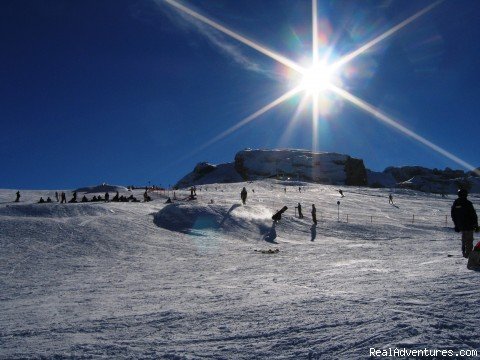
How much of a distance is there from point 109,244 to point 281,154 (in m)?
153

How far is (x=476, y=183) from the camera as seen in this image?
550 ft

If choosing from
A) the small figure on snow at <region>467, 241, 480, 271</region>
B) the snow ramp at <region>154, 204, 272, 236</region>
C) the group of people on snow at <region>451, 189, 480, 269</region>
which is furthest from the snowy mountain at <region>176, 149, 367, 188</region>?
the small figure on snow at <region>467, 241, 480, 271</region>

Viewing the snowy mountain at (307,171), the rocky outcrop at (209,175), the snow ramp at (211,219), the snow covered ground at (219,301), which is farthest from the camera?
the rocky outcrop at (209,175)

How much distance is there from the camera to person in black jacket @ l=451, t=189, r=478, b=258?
10477 mm

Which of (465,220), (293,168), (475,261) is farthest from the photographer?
(293,168)

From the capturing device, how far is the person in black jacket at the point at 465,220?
10.5 metres

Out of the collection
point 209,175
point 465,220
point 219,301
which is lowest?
point 219,301

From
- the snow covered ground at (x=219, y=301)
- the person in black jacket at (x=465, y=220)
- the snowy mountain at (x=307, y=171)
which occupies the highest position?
the snowy mountain at (x=307, y=171)

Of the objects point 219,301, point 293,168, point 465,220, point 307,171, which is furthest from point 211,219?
point 293,168

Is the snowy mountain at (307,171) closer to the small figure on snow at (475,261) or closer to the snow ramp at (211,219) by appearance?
the snow ramp at (211,219)

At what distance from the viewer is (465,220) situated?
10.5 metres

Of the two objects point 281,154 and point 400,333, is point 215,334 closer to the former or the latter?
point 400,333

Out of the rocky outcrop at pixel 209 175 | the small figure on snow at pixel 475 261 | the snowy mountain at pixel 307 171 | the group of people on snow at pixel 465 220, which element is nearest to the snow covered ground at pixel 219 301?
the small figure on snow at pixel 475 261

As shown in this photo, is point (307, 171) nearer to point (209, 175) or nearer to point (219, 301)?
point (209, 175)
